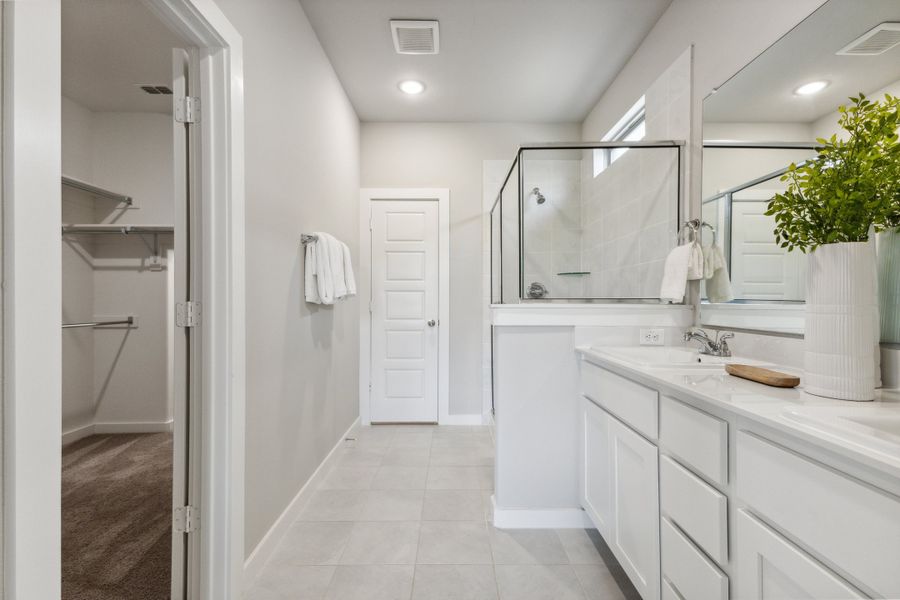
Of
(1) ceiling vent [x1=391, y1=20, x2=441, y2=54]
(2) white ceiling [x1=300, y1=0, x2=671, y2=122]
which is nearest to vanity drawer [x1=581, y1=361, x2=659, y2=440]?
(2) white ceiling [x1=300, y1=0, x2=671, y2=122]

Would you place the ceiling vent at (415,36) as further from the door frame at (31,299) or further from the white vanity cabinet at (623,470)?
the white vanity cabinet at (623,470)

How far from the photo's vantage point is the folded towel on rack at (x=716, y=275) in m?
1.64

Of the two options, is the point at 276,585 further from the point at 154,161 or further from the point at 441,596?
the point at 154,161

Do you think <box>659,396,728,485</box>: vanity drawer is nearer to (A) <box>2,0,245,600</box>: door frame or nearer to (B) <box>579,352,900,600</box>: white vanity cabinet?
(B) <box>579,352,900,600</box>: white vanity cabinet

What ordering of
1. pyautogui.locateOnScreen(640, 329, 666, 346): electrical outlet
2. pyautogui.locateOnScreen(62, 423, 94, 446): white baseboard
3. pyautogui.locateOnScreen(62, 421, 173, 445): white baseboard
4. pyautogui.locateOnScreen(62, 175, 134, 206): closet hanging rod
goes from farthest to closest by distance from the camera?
1. pyautogui.locateOnScreen(62, 421, 173, 445): white baseboard
2. pyautogui.locateOnScreen(62, 423, 94, 446): white baseboard
3. pyautogui.locateOnScreen(62, 175, 134, 206): closet hanging rod
4. pyautogui.locateOnScreen(640, 329, 666, 346): electrical outlet

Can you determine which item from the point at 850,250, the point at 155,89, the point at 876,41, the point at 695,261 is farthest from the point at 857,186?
the point at 155,89

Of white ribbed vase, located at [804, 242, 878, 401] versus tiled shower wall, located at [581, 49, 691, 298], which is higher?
tiled shower wall, located at [581, 49, 691, 298]

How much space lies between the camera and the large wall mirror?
42.5 inches

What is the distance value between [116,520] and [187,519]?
974mm

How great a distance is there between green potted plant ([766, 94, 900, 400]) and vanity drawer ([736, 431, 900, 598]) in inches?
12.9

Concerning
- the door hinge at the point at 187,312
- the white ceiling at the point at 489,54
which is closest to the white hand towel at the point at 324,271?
the door hinge at the point at 187,312

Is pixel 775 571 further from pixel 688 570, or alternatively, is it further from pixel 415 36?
pixel 415 36

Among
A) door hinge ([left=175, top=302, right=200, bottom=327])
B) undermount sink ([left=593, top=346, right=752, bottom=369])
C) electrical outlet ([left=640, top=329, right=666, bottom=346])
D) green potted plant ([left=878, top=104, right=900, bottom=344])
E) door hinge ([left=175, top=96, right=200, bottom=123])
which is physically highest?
door hinge ([left=175, top=96, right=200, bottom=123])

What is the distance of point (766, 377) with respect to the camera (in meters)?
1.06
